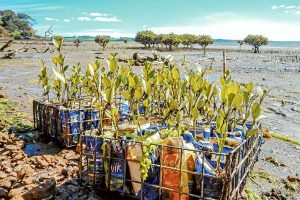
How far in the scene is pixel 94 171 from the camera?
4004 millimetres

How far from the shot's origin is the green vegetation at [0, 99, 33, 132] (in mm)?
7371

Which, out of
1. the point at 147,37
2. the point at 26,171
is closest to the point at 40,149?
the point at 26,171

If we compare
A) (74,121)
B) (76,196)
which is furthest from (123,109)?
(76,196)

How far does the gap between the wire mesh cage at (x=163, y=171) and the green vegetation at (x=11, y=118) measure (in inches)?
151

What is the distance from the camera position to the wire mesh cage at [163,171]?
339cm

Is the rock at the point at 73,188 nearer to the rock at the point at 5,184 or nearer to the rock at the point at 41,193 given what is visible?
the rock at the point at 41,193

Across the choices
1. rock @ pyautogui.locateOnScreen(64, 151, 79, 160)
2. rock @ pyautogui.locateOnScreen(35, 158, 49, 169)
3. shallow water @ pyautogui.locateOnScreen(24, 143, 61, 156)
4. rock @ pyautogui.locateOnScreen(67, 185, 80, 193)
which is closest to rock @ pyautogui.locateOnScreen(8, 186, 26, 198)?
rock @ pyautogui.locateOnScreen(67, 185, 80, 193)

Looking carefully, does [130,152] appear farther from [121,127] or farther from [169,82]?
[169,82]

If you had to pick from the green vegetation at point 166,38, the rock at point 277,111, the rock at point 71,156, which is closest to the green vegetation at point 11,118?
the rock at point 71,156

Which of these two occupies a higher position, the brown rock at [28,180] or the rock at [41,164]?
the rock at [41,164]

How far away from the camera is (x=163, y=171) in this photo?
3590 mm

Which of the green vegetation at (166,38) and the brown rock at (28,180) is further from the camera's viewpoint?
the green vegetation at (166,38)

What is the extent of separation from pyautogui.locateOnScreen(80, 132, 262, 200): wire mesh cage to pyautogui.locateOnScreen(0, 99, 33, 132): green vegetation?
3840mm

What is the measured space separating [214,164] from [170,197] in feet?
1.91
